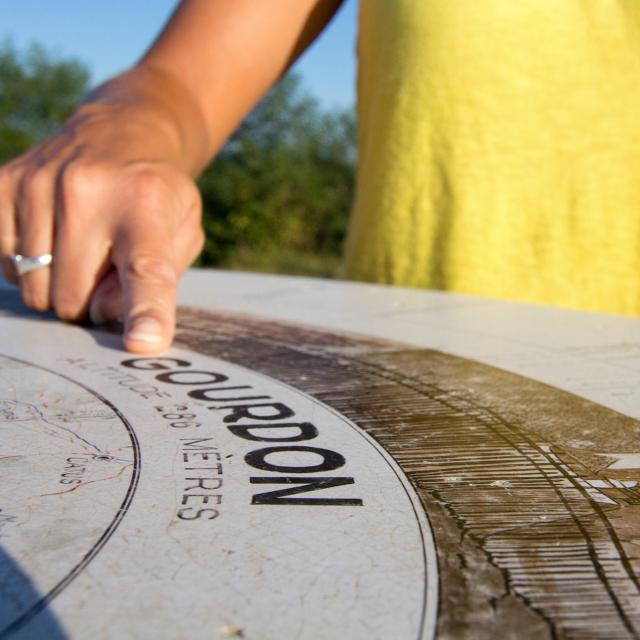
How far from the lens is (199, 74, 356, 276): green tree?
12750mm

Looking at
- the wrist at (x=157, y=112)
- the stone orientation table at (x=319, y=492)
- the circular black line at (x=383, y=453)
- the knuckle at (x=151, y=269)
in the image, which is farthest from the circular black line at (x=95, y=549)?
the wrist at (x=157, y=112)

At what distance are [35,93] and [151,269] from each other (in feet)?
42.9

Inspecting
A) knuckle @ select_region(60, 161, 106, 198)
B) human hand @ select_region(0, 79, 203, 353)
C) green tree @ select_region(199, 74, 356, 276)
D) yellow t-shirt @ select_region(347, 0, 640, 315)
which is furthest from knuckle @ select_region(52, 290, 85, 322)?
green tree @ select_region(199, 74, 356, 276)

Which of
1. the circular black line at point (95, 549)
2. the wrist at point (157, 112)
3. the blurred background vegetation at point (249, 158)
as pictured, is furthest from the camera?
the blurred background vegetation at point (249, 158)

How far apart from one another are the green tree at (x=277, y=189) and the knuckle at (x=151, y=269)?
1124cm

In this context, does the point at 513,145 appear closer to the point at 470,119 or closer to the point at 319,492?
the point at 470,119

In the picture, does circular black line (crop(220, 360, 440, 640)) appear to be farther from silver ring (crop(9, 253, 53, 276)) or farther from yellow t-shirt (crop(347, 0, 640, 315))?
yellow t-shirt (crop(347, 0, 640, 315))

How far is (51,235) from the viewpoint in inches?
36.6

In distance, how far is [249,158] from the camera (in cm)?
1287

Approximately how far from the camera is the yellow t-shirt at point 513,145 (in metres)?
1.21

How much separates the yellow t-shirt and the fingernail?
0.67 m

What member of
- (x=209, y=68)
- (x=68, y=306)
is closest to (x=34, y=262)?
(x=68, y=306)

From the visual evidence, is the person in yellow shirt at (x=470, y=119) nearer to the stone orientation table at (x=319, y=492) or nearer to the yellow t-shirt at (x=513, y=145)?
the yellow t-shirt at (x=513, y=145)

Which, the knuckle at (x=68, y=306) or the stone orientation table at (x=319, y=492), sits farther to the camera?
the knuckle at (x=68, y=306)
